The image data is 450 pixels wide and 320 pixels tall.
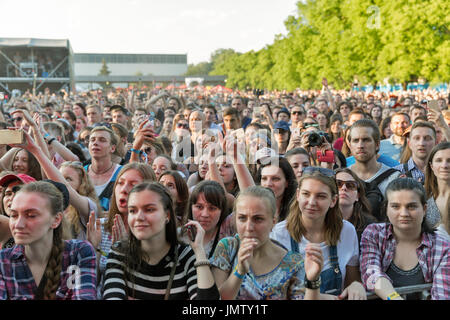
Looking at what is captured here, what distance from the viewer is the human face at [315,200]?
367 cm

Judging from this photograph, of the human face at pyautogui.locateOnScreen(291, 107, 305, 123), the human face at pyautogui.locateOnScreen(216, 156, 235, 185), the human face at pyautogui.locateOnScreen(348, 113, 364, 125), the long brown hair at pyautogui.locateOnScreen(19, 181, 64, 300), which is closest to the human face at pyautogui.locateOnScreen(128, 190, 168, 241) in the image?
the long brown hair at pyautogui.locateOnScreen(19, 181, 64, 300)

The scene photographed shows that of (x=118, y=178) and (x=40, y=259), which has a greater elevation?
(x=118, y=178)

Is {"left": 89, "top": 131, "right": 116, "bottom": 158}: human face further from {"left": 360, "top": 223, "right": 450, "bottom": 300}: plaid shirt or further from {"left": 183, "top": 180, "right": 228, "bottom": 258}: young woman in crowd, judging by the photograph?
{"left": 360, "top": 223, "right": 450, "bottom": 300}: plaid shirt

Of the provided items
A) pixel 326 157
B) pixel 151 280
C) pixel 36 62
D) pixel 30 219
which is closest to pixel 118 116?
pixel 326 157

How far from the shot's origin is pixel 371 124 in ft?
18.5

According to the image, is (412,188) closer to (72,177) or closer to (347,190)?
(347,190)

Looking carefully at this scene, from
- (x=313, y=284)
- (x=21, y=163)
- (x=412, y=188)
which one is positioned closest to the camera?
(x=313, y=284)

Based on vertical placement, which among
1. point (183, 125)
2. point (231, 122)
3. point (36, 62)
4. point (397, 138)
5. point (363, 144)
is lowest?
point (363, 144)

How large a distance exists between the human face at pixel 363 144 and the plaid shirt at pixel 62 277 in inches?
126

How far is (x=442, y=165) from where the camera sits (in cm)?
462

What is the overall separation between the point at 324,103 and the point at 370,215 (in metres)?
8.97

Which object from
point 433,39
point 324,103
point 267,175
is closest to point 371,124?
point 267,175

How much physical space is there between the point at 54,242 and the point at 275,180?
6.74ft
